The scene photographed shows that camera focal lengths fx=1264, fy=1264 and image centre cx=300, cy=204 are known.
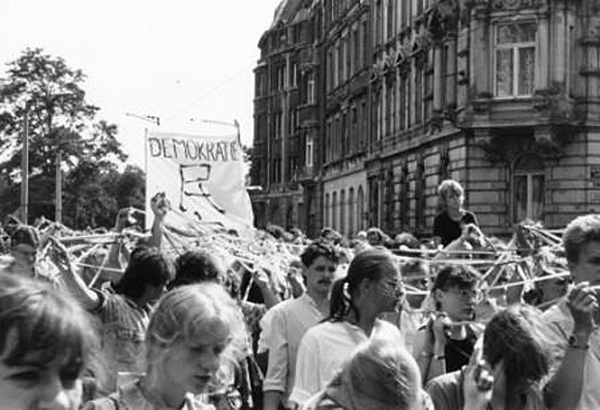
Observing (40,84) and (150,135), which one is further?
(40,84)

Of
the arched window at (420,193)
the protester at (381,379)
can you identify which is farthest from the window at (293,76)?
the protester at (381,379)

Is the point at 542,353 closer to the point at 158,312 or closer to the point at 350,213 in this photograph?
the point at 158,312

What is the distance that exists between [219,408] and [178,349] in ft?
5.64

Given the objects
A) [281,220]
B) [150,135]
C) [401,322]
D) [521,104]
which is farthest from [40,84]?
[401,322]

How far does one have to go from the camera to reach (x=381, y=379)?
365cm

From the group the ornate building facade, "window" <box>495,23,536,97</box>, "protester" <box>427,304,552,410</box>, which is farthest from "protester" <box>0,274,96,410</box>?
the ornate building facade

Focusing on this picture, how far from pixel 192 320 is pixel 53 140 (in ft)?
234

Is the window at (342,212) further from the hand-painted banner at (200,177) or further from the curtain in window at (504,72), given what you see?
the hand-painted banner at (200,177)

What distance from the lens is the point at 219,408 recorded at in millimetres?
5590

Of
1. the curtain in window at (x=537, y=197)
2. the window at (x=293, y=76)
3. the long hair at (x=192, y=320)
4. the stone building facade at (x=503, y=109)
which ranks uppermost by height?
the window at (x=293, y=76)

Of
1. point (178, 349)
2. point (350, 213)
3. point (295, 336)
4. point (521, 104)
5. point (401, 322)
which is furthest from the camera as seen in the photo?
point (350, 213)

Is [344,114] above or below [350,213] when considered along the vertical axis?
above

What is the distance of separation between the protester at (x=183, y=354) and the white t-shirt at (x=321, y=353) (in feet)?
5.29

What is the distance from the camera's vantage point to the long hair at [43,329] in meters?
2.38
